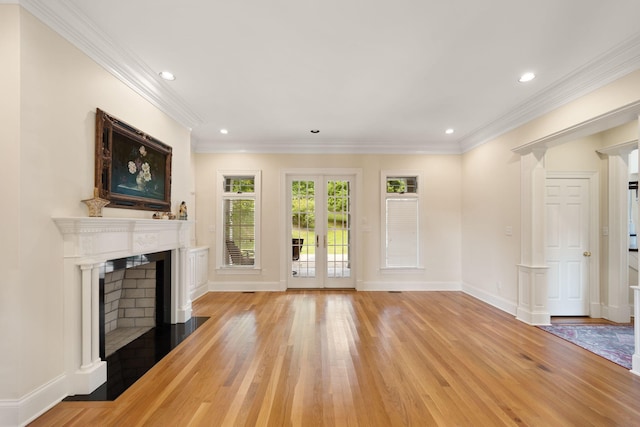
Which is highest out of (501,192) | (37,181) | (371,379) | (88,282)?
(501,192)

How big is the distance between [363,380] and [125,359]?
230 centimetres

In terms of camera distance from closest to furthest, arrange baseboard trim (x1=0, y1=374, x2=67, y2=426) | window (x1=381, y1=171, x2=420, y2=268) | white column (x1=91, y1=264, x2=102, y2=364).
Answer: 1. baseboard trim (x1=0, y1=374, x2=67, y2=426)
2. white column (x1=91, y1=264, x2=102, y2=364)
3. window (x1=381, y1=171, x2=420, y2=268)

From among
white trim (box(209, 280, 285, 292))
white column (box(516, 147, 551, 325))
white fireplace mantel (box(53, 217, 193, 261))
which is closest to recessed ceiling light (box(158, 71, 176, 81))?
white fireplace mantel (box(53, 217, 193, 261))

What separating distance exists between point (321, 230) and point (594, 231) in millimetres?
4238

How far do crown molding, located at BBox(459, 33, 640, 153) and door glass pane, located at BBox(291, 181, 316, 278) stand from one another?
11.1 ft

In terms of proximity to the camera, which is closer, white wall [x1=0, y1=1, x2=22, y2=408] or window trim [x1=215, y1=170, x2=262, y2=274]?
white wall [x1=0, y1=1, x2=22, y2=408]

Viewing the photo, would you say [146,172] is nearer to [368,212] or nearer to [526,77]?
[368,212]

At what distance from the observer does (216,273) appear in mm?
5543

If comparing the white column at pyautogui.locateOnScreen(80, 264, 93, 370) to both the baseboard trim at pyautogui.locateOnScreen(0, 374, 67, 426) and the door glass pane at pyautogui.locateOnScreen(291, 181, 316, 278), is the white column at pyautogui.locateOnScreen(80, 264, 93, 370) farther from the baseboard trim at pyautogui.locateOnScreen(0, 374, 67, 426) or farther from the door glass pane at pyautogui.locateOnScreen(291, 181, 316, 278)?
the door glass pane at pyautogui.locateOnScreen(291, 181, 316, 278)

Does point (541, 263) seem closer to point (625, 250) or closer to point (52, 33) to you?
point (625, 250)

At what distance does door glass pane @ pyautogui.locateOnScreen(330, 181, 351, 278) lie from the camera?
575cm

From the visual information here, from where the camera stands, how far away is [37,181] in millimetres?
1945

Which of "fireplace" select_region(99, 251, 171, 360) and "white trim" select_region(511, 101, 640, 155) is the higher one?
"white trim" select_region(511, 101, 640, 155)

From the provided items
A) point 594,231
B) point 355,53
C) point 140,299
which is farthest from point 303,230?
point 594,231
